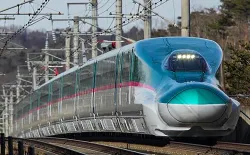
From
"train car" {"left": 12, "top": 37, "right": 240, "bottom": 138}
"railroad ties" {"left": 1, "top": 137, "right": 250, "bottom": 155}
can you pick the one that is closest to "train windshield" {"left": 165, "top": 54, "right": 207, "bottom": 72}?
"train car" {"left": 12, "top": 37, "right": 240, "bottom": 138}

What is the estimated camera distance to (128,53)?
80.7 ft

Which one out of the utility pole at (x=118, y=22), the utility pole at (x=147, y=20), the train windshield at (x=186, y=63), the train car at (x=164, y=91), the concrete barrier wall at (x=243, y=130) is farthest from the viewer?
the utility pole at (x=118, y=22)

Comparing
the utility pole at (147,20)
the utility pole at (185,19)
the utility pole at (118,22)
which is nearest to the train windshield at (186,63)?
the utility pole at (185,19)

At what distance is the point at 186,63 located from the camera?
71.3 feet

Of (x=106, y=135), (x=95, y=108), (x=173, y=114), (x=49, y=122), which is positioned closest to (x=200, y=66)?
(x=173, y=114)

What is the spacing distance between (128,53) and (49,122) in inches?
877

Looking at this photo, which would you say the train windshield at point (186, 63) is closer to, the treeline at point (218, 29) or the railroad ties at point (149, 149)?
the railroad ties at point (149, 149)

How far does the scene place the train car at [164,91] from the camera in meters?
Result: 20.0

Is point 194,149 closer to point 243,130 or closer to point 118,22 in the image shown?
point 243,130

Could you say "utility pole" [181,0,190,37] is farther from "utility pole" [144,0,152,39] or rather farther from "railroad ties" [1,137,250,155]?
"utility pole" [144,0,152,39]

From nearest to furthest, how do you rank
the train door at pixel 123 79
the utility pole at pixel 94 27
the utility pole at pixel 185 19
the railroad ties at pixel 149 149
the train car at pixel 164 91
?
the train car at pixel 164 91, the railroad ties at pixel 149 149, the train door at pixel 123 79, the utility pole at pixel 185 19, the utility pole at pixel 94 27

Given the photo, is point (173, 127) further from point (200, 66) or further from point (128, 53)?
point (128, 53)

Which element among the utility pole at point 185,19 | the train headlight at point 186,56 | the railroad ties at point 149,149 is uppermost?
the utility pole at point 185,19

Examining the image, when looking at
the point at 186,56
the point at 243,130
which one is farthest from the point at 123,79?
the point at 243,130
